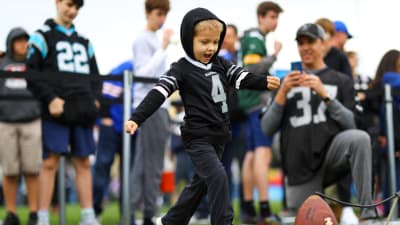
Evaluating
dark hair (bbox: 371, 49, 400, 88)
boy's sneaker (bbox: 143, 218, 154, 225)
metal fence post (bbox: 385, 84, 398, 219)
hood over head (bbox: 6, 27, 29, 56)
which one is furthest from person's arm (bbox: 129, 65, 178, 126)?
dark hair (bbox: 371, 49, 400, 88)

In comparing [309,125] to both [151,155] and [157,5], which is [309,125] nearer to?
[151,155]

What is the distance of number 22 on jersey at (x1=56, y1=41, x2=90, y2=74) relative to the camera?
554 centimetres

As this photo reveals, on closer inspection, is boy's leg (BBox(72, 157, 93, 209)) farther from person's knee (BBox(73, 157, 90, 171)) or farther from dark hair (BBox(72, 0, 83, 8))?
dark hair (BBox(72, 0, 83, 8))

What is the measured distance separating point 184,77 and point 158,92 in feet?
0.63

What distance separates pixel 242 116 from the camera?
21.7 feet

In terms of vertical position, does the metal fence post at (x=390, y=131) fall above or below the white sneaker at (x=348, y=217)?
above

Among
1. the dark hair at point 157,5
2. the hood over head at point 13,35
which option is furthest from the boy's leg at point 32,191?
the dark hair at point 157,5

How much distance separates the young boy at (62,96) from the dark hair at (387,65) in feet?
8.50

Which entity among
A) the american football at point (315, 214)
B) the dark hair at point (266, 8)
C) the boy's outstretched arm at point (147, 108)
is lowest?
the american football at point (315, 214)

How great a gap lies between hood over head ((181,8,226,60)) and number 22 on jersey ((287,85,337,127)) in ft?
4.21

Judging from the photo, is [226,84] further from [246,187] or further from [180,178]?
[180,178]

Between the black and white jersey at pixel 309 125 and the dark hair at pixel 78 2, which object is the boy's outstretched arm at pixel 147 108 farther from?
the dark hair at pixel 78 2

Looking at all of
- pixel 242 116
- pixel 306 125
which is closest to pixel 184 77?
pixel 306 125

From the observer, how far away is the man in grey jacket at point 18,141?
5.72m
